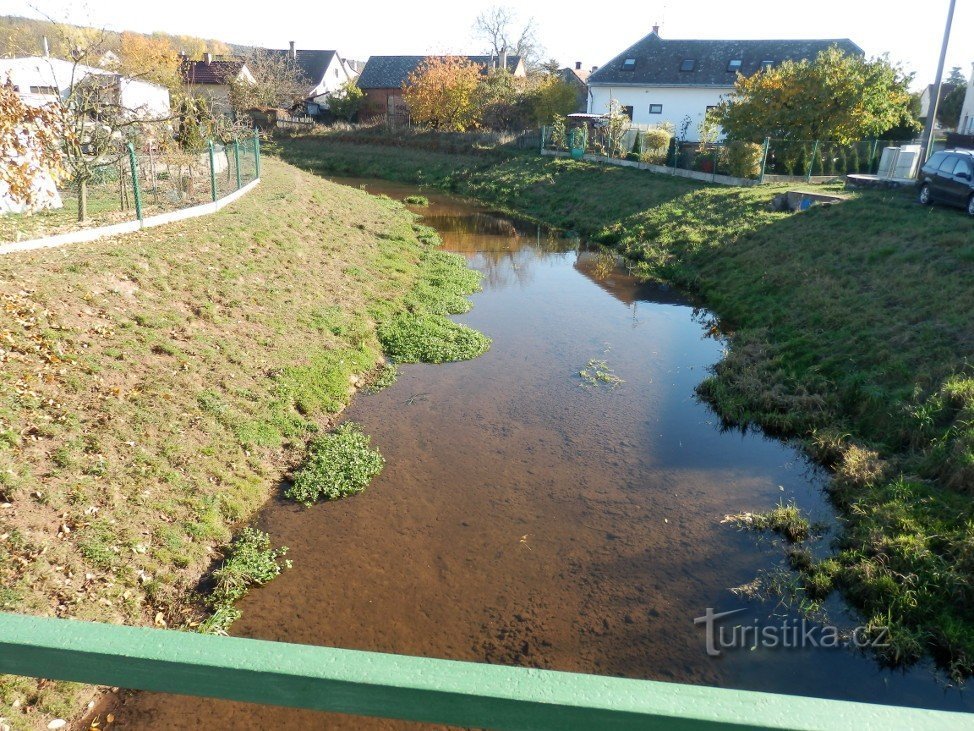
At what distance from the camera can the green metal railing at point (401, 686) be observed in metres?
1.15

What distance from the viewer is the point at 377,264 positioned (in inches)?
710

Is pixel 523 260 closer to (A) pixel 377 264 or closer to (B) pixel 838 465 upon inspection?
(A) pixel 377 264

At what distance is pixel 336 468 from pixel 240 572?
2.22 m

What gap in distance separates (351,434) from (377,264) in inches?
356

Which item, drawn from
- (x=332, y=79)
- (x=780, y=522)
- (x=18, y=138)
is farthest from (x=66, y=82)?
(x=332, y=79)

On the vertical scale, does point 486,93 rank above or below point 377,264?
above

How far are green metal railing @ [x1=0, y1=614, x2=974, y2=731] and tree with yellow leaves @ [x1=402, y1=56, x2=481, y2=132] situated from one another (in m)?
48.4

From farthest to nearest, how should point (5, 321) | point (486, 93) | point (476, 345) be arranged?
point (486, 93) → point (476, 345) → point (5, 321)

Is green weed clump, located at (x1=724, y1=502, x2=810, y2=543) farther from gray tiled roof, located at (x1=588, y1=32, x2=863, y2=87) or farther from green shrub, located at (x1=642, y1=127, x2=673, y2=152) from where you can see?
gray tiled roof, located at (x1=588, y1=32, x2=863, y2=87)

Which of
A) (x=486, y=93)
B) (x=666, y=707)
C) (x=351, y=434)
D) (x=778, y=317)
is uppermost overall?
(x=486, y=93)

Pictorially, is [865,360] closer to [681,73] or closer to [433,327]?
[433,327]

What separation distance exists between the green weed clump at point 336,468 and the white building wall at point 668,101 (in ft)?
129

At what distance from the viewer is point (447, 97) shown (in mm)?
47125

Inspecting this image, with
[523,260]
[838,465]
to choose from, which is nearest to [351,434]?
[838,465]
